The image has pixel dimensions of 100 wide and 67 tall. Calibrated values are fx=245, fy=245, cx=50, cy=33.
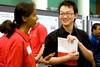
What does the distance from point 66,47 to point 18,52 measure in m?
0.45

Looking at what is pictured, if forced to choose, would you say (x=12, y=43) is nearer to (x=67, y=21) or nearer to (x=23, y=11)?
(x=23, y=11)

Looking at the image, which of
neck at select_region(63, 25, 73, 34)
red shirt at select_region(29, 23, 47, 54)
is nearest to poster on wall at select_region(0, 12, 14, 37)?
red shirt at select_region(29, 23, 47, 54)

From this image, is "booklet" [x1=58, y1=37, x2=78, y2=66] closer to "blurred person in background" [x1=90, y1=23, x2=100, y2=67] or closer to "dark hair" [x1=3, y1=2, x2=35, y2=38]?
"dark hair" [x1=3, y1=2, x2=35, y2=38]

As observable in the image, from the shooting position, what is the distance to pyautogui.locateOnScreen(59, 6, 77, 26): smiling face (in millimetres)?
1919

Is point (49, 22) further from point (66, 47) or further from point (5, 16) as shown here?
point (66, 47)

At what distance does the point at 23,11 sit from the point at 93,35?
252 centimetres

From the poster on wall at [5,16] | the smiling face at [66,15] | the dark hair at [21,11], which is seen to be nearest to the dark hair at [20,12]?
the dark hair at [21,11]

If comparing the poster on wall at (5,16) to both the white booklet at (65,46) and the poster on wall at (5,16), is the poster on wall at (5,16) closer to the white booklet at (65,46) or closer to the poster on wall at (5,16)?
the poster on wall at (5,16)

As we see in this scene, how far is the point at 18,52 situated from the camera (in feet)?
5.20

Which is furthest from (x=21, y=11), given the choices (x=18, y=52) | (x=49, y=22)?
(x=49, y=22)

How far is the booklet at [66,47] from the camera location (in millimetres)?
1855

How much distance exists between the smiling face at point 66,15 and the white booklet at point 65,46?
0.14 metres

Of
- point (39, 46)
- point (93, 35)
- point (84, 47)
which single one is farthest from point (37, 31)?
point (84, 47)

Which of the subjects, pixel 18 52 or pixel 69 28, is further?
pixel 69 28
